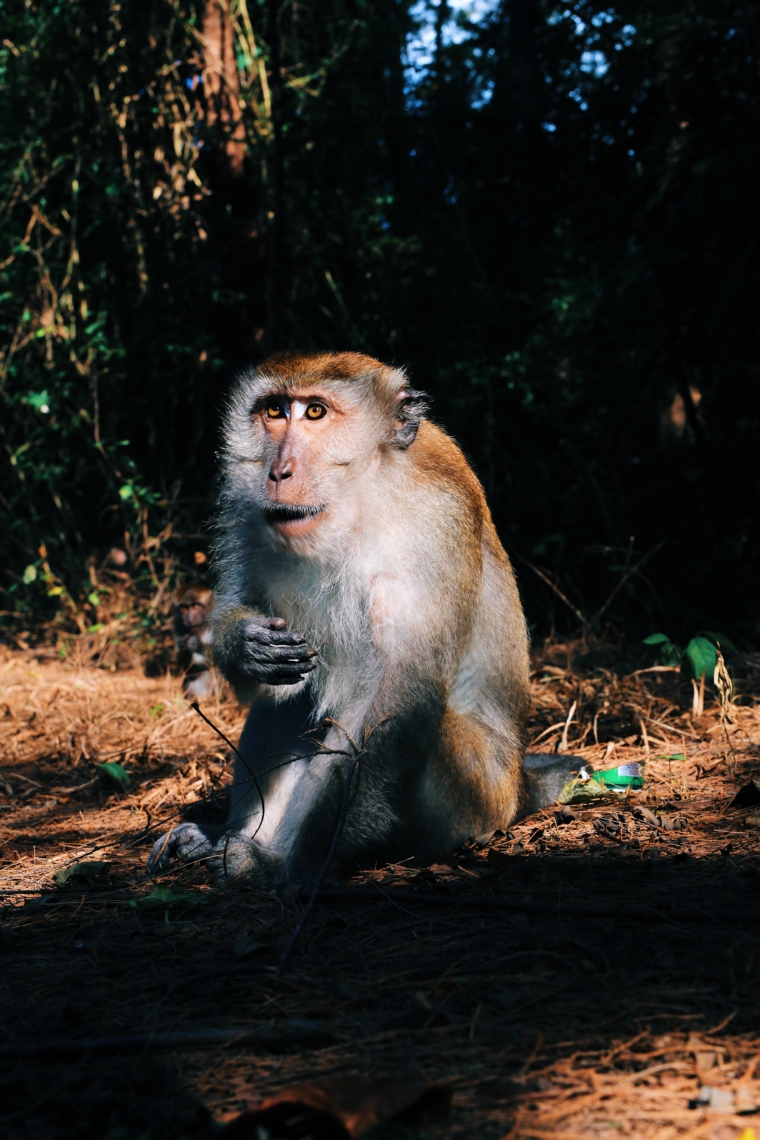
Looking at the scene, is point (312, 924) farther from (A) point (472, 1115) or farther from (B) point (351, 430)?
(B) point (351, 430)

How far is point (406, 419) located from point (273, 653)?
0.87m

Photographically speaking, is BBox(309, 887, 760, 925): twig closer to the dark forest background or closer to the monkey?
the dark forest background

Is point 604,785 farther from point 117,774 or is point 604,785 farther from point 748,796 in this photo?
point 117,774

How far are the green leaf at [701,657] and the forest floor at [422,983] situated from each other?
536 mm

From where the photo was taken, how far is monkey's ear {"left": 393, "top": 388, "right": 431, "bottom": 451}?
3.13 metres

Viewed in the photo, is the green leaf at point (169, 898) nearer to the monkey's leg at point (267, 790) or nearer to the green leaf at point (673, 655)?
the monkey's leg at point (267, 790)

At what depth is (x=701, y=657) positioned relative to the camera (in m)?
4.33

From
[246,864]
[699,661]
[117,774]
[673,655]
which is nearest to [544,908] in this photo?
[246,864]

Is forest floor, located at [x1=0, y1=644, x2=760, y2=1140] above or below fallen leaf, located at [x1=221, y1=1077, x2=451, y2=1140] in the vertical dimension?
below

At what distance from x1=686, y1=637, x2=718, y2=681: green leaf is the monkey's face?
2.04 m

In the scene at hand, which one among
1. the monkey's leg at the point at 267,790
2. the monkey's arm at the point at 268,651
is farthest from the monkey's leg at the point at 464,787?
the monkey's arm at the point at 268,651

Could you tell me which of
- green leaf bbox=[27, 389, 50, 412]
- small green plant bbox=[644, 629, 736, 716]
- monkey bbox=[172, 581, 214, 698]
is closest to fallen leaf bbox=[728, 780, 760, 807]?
small green plant bbox=[644, 629, 736, 716]

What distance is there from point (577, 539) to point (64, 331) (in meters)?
4.26

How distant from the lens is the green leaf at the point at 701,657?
14.1 feet
